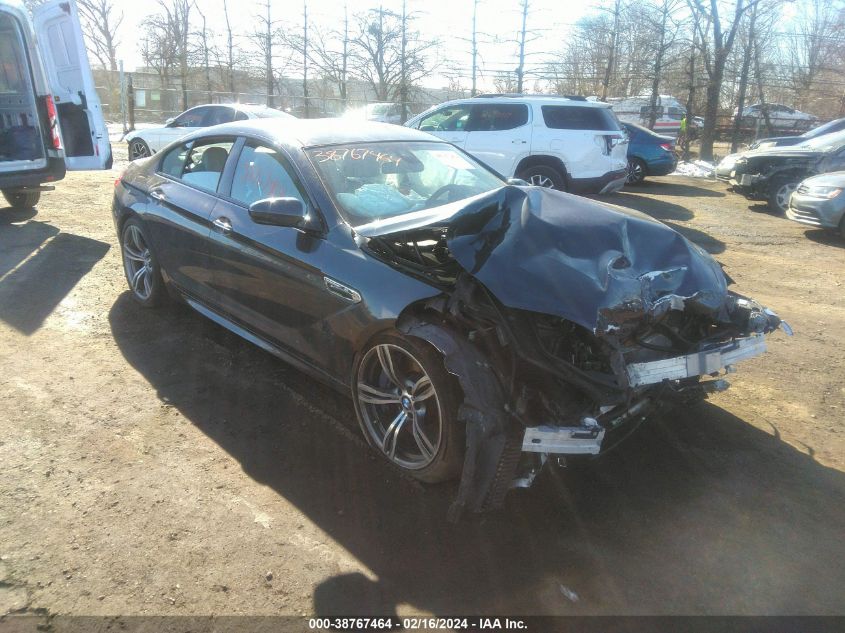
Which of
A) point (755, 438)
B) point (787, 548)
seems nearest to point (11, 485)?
point (787, 548)

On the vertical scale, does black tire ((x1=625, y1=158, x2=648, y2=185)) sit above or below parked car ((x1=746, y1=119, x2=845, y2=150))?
below

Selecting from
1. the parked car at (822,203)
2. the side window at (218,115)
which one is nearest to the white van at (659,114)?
the parked car at (822,203)

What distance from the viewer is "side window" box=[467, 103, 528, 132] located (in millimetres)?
10484

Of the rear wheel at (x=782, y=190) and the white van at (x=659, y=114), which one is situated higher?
the white van at (x=659, y=114)

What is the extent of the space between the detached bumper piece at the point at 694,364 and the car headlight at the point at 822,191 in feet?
22.6

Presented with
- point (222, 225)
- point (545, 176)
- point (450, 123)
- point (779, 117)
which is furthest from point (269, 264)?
point (779, 117)

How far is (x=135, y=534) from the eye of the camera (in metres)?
2.71

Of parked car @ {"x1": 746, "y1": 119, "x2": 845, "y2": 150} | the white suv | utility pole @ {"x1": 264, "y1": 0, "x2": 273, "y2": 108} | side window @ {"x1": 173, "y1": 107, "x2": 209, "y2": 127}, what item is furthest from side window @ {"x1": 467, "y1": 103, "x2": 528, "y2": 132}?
utility pole @ {"x1": 264, "y1": 0, "x2": 273, "y2": 108}

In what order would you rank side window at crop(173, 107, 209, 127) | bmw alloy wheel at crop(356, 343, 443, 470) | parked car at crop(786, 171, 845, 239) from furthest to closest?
side window at crop(173, 107, 209, 127), parked car at crop(786, 171, 845, 239), bmw alloy wheel at crop(356, 343, 443, 470)

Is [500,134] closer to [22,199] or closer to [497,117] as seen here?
[497,117]

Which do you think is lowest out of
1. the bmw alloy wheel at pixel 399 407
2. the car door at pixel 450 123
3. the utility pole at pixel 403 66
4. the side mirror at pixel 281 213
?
the bmw alloy wheel at pixel 399 407

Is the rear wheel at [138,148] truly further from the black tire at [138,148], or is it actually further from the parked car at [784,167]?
the parked car at [784,167]

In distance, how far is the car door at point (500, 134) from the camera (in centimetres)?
1032

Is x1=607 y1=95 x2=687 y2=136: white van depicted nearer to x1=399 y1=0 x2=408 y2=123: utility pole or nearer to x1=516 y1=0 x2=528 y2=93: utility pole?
x1=516 y1=0 x2=528 y2=93: utility pole
